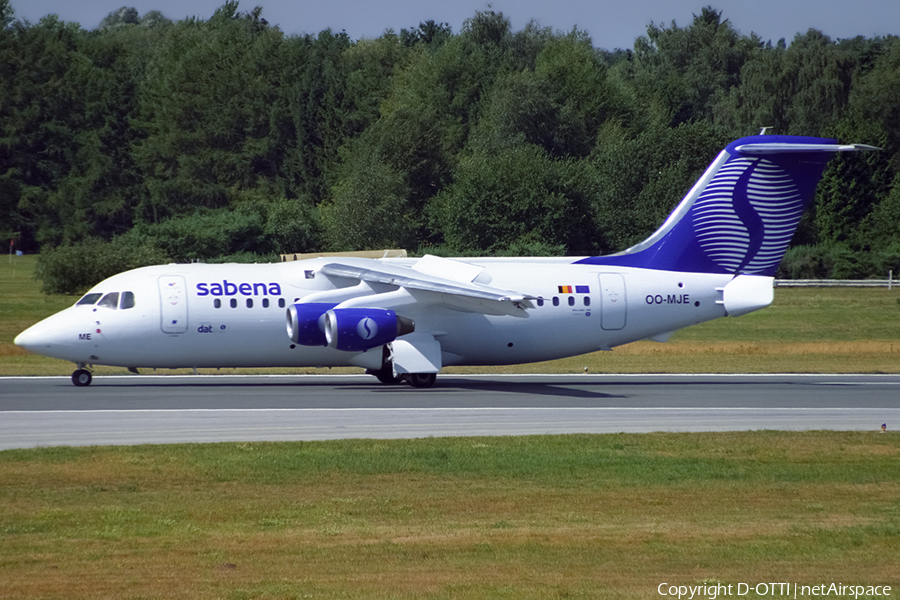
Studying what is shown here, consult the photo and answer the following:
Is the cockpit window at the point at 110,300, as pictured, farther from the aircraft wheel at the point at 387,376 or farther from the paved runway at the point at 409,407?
the aircraft wheel at the point at 387,376

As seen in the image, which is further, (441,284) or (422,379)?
(422,379)

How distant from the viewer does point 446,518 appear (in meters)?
12.7

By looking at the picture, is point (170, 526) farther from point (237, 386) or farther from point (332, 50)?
point (332, 50)

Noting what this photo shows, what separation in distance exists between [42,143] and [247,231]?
35629 millimetres

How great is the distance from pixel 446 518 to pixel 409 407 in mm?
10301

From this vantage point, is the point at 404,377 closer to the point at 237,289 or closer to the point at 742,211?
the point at 237,289

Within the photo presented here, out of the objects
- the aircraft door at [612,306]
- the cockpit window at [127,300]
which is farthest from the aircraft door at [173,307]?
the aircraft door at [612,306]

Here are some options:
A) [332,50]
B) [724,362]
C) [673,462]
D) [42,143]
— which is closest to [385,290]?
[673,462]

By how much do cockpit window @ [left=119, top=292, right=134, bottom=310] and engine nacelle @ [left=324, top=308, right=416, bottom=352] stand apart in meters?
4.76

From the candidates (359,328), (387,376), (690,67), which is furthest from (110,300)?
(690,67)

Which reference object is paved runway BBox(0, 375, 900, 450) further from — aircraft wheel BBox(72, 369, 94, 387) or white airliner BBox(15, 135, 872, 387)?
white airliner BBox(15, 135, 872, 387)

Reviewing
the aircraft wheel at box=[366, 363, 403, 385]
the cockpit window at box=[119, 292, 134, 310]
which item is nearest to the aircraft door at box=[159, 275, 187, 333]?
the cockpit window at box=[119, 292, 134, 310]

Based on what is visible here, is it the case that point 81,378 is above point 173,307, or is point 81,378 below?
below

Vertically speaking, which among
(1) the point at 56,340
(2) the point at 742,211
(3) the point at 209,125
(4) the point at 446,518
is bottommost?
(4) the point at 446,518
